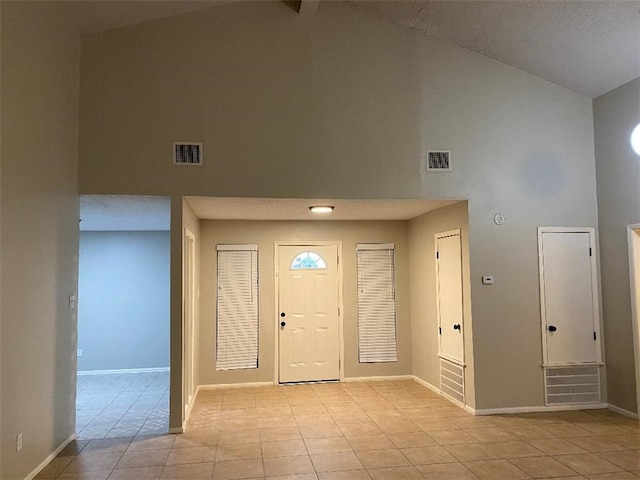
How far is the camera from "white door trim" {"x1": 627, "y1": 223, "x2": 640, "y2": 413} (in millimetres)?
4852

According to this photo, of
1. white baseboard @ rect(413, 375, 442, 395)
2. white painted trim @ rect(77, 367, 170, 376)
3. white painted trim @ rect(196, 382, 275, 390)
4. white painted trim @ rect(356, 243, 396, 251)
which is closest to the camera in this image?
white baseboard @ rect(413, 375, 442, 395)

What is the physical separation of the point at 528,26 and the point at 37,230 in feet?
15.0

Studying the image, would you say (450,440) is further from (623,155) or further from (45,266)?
(45,266)

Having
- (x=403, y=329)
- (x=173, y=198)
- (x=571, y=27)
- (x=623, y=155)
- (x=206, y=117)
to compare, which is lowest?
(x=403, y=329)

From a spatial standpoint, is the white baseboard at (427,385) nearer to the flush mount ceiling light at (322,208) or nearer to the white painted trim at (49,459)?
the flush mount ceiling light at (322,208)

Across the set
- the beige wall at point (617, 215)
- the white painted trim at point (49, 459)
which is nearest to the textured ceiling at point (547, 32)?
the beige wall at point (617, 215)

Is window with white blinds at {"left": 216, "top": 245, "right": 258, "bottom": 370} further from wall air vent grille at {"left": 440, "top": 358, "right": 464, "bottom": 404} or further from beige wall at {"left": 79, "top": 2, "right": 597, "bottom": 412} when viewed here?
wall air vent grille at {"left": 440, "top": 358, "right": 464, "bottom": 404}

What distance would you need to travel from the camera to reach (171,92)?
187 inches

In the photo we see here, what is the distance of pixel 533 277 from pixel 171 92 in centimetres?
413

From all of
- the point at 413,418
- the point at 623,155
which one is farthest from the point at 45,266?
the point at 623,155

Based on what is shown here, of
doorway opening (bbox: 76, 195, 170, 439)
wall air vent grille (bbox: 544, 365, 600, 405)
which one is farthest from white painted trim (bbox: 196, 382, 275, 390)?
wall air vent grille (bbox: 544, 365, 600, 405)

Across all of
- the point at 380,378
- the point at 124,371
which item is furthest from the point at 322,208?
the point at 124,371

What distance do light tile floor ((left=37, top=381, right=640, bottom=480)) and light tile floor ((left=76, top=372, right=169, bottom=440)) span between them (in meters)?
0.27

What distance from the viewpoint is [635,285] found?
4.88m
